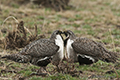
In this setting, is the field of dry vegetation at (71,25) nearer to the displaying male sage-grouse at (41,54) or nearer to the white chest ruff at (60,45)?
the displaying male sage-grouse at (41,54)

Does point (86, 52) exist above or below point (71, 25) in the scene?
below

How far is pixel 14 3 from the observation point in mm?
16703

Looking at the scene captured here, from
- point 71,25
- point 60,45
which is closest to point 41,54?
point 60,45

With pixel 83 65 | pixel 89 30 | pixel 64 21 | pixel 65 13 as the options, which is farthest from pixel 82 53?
pixel 65 13

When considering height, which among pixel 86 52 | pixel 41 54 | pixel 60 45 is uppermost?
pixel 60 45

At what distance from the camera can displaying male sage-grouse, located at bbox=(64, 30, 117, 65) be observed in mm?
7820

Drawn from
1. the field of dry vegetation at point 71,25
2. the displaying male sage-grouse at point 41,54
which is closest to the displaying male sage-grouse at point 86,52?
the field of dry vegetation at point 71,25

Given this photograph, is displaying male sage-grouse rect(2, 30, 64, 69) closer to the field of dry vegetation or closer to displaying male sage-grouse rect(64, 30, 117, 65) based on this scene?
the field of dry vegetation

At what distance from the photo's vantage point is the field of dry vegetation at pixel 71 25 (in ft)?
23.2

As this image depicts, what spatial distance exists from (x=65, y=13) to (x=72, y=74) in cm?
881

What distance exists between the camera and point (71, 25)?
43.8ft

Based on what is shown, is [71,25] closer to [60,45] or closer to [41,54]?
[60,45]

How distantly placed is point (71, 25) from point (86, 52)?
5.67 metres

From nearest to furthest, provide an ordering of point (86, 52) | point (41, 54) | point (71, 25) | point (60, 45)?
point (41, 54)
point (60, 45)
point (86, 52)
point (71, 25)
